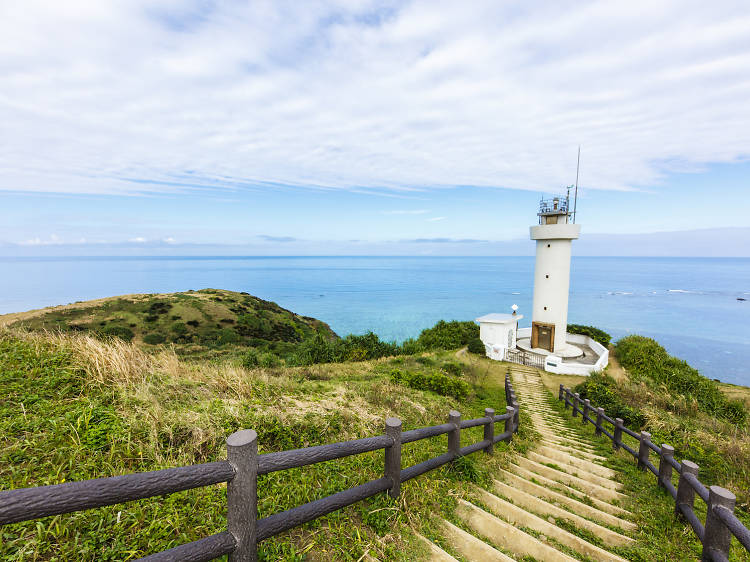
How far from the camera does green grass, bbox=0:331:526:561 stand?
279 centimetres

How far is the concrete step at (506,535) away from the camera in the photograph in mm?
3303

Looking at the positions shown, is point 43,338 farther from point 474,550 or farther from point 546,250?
point 546,250

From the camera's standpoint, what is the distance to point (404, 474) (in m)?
3.81

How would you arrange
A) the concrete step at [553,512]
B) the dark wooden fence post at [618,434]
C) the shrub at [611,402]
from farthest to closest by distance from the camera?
the shrub at [611,402]
the dark wooden fence post at [618,434]
the concrete step at [553,512]

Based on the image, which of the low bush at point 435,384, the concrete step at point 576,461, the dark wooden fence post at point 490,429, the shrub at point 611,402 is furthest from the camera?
the low bush at point 435,384

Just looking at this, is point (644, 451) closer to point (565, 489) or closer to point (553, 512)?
point (565, 489)

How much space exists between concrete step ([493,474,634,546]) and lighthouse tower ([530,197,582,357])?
19.6 metres

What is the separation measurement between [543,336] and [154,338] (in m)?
32.3

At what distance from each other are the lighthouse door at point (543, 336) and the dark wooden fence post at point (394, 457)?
21.3 m

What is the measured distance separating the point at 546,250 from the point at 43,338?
78.9 ft

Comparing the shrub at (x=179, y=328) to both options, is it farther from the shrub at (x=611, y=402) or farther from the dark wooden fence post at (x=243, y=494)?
the dark wooden fence post at (x=243, y=494)

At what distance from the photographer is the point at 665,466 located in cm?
498

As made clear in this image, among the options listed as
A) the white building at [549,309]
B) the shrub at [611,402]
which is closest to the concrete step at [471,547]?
the shrub at [611,402]

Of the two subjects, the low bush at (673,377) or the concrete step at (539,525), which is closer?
the concrete step at (539,525)
